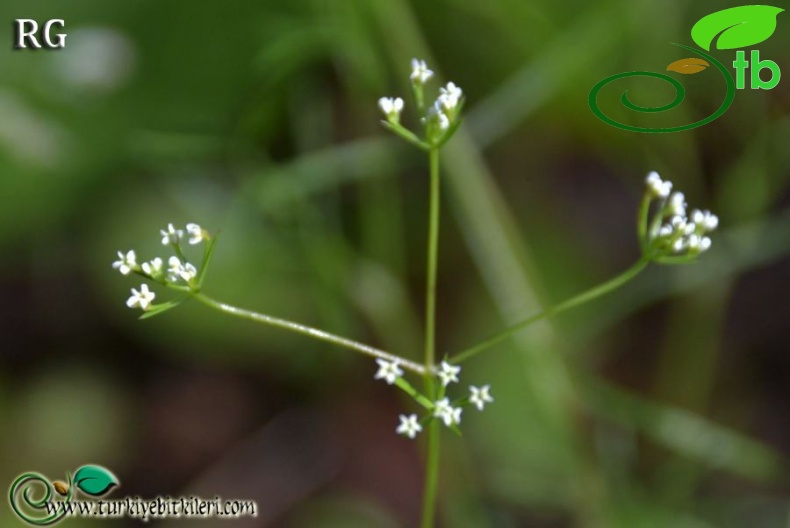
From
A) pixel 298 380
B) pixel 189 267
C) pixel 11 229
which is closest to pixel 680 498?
pixel 298 380

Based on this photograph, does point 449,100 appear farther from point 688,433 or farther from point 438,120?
point 688,433

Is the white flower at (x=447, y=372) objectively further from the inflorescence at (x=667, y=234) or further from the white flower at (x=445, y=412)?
the inflorescence at (x=667, y=234)

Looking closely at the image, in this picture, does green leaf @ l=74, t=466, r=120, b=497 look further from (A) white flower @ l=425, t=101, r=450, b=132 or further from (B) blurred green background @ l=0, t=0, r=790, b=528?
(A) white flower @ l=425, t=101, r=450, b=132

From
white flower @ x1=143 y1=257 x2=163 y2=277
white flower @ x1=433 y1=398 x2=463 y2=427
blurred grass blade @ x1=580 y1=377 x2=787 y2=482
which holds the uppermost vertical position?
blurred grass blade @ x1=580 y1=377 x2=787 y2=482

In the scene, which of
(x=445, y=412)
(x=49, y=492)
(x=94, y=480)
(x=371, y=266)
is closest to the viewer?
(x=445, y=412)

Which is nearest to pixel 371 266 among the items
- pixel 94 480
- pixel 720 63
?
pixel 94 480

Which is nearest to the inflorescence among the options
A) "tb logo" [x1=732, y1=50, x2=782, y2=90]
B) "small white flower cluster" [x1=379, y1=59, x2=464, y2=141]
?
"small white flower cluster" [x1=379, y1=59, x2=464, y2=141]
